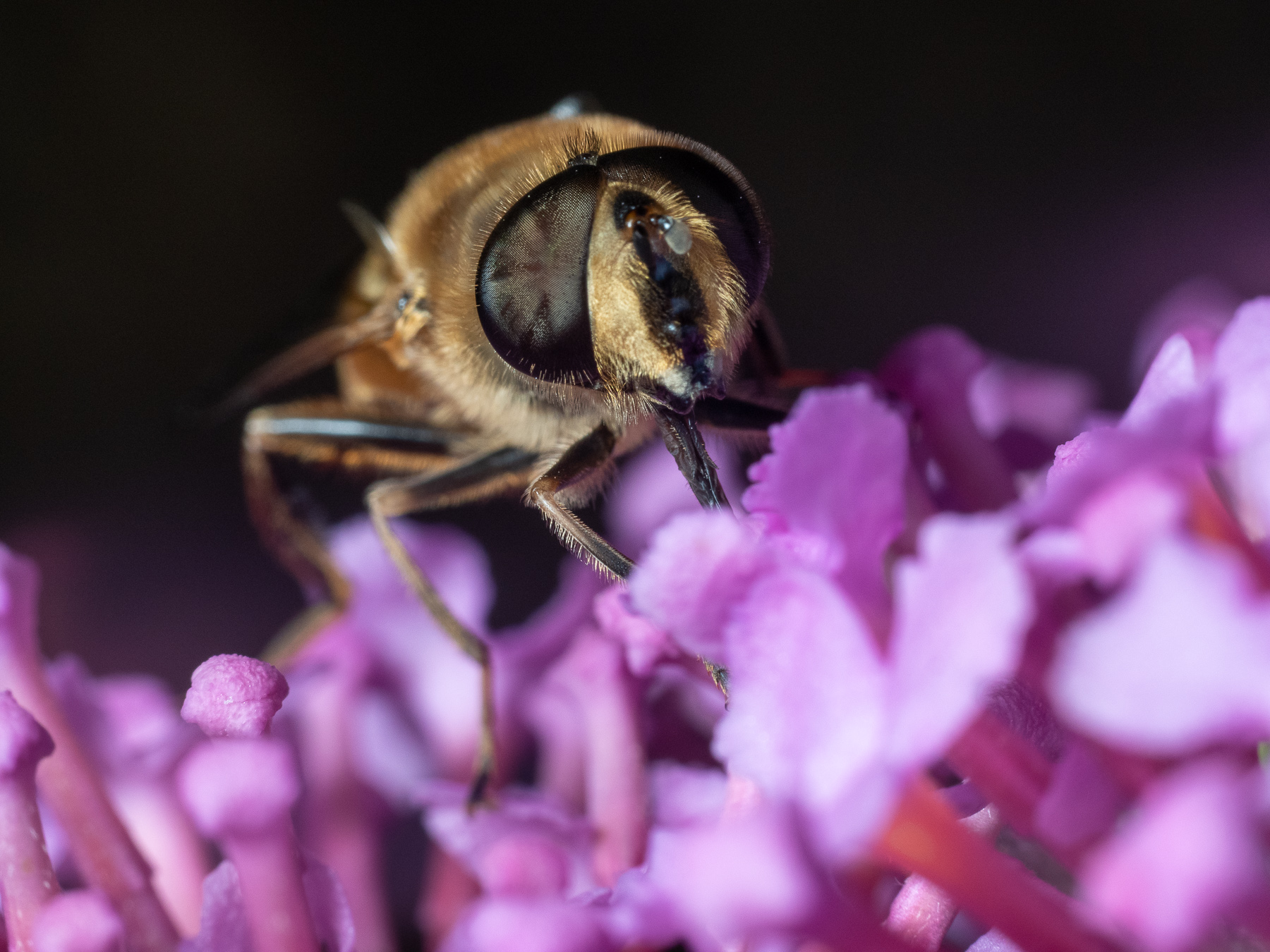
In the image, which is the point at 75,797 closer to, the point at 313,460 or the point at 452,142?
the point at 313,460

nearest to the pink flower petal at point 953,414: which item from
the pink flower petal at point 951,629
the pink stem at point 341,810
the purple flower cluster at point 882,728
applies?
the purple flower cluster at point 882,728

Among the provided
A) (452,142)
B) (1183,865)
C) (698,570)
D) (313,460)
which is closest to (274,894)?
(698,570)

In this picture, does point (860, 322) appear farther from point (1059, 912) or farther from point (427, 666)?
point (1059, 912)

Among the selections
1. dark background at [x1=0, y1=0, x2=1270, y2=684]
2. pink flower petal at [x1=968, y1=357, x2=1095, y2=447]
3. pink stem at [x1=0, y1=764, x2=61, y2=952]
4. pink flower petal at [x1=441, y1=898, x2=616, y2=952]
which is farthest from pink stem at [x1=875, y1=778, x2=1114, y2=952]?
dark background at [x1=0, y1=0, x2=1270, y2=684]

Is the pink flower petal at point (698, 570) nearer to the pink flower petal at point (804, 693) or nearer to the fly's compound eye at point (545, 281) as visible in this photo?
the pink flower petal at point (804, 693)

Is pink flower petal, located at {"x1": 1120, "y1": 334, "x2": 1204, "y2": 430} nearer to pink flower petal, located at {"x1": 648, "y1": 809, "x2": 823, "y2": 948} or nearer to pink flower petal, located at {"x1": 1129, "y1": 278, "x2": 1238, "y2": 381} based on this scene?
pink flower petal, located at {"x1": 648, "y1": 809, "x2": 823, "y2": 948}
